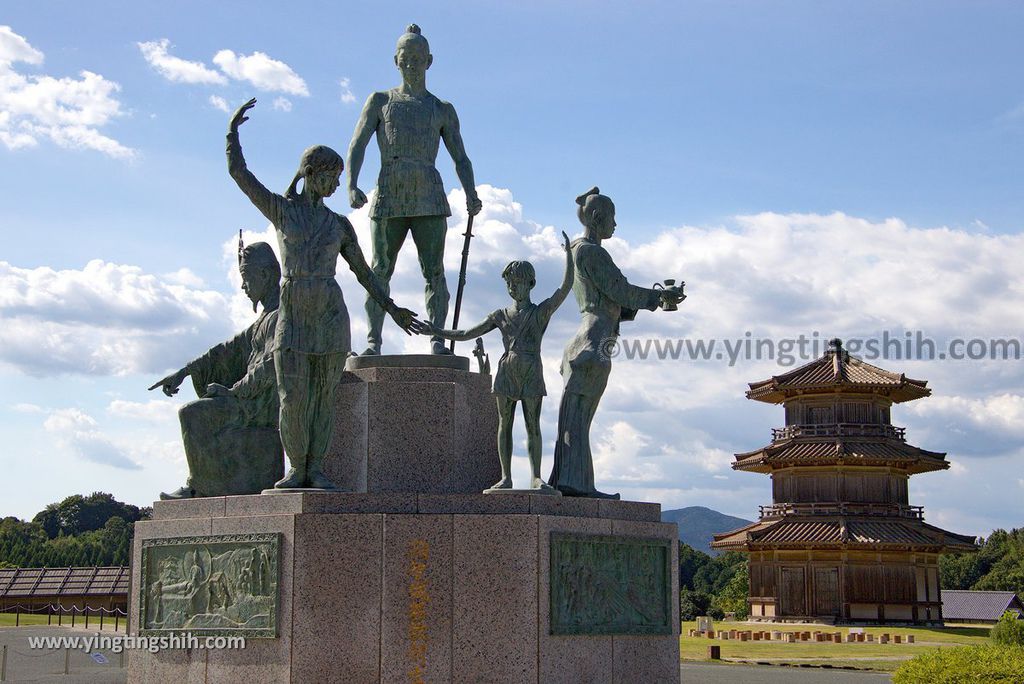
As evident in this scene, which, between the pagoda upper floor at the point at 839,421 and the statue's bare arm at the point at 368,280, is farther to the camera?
the pagoda upper floor at the point at 839,421

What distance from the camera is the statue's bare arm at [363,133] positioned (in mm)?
11656

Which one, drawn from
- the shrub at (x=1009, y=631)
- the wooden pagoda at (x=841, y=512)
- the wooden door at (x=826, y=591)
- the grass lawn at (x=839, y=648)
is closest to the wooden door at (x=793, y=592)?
the wooden pagoda at (x=841, y=512)

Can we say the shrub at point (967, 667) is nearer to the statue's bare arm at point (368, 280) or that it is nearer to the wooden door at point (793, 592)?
the statue's bare arm at point (368, 280)

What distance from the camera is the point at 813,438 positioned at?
44.3m

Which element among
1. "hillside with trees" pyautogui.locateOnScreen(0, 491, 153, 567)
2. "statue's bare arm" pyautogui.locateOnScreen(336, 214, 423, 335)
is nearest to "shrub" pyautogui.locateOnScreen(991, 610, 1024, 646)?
"statue's bare arm" pyautogui.locateOnScreen(336, 214, 423, 335)

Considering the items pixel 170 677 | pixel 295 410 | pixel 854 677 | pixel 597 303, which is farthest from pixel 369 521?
pixel 854 677

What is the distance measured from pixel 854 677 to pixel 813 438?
25.6 m

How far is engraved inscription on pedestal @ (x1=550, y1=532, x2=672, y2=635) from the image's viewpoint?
9.16 meters

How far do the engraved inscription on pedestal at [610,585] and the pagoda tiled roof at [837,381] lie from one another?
3560 cm

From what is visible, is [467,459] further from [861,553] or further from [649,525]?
[861,553]

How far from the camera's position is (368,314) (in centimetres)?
1157

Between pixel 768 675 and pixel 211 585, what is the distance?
13.2m

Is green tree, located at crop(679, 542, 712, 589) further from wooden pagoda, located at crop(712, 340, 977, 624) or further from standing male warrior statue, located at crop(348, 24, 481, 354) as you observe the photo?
standing male warrior statue, located at crop(348, 24, 481, 354)

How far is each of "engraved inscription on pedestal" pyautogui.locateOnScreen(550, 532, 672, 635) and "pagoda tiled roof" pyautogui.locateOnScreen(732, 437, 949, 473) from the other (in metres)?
34.4
